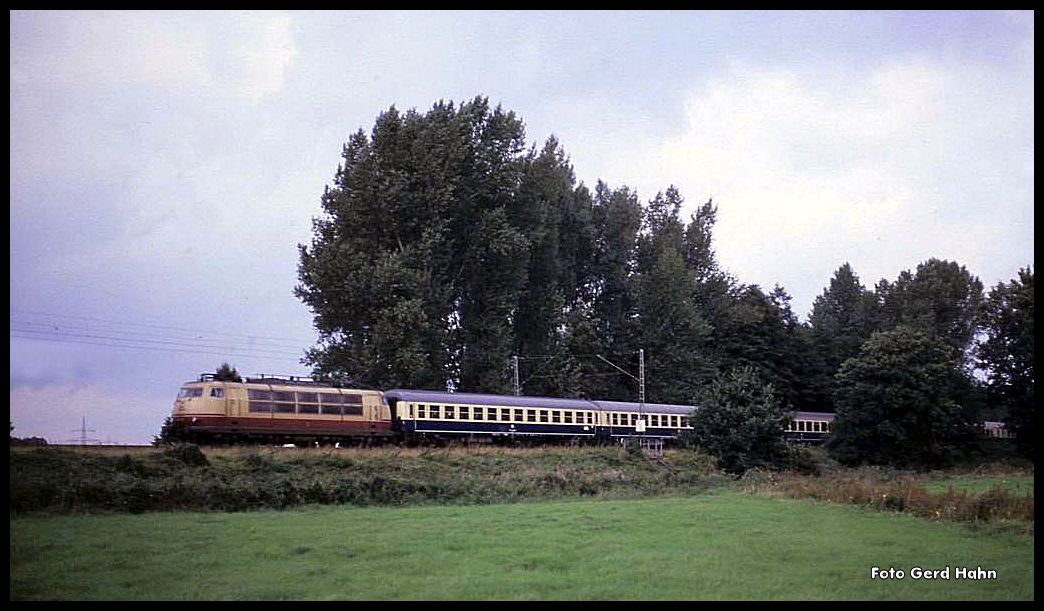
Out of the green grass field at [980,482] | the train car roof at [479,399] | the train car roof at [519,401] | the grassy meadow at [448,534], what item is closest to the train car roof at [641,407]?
the train car roof at [519,401]

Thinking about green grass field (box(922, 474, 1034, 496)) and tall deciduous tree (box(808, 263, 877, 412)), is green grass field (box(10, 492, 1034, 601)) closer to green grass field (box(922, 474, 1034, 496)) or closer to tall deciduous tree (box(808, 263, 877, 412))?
green grass field (box(922, 474, 1034, 496))

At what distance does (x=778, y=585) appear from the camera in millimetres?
13594

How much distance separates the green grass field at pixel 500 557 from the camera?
42.4ft

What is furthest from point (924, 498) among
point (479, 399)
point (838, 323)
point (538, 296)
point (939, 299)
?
point (838, 323)

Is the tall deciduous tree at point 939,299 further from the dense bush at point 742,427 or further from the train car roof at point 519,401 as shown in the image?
the dense bush at point 742,427

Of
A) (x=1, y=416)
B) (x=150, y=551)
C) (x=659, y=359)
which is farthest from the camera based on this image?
(x=659, y=359)

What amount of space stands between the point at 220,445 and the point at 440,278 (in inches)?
639

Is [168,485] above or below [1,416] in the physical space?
below

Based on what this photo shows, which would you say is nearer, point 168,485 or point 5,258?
point 5,258

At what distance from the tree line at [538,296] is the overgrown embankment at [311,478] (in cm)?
854

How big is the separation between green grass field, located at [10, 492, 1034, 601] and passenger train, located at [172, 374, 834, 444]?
1180 cm

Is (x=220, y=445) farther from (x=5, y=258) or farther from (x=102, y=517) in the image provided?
(x=5, y=258)

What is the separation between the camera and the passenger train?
33250 millimetres
